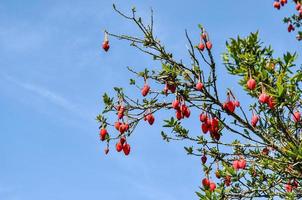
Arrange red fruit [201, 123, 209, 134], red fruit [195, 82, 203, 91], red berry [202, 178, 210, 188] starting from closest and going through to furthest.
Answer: red fruit [195, 82, 203, 91], red fruit [201, 123, 209, 134], red berry [202, 178, 210, 188]

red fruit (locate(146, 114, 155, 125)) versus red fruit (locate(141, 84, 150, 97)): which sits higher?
red fruit (locate(141, 84, 150, 97))

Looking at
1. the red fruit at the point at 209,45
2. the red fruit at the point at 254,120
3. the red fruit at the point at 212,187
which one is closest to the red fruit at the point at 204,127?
the red fruit at the point at 254,120

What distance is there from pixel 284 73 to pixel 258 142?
974 mm

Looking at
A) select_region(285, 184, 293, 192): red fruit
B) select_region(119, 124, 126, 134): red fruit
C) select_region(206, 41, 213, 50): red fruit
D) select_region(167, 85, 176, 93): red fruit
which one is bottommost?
select_region(285, 184, 293, 192): red fruit

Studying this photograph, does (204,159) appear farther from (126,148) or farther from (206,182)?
(126,148)

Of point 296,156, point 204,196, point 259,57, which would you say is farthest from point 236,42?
point 204,196

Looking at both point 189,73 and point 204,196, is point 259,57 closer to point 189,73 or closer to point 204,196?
point 189,73

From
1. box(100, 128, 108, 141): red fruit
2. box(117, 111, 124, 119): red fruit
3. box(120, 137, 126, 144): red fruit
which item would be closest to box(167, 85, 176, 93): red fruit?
box(117, 111, 124, 119): red fruit

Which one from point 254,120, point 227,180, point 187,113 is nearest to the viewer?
point 187,113

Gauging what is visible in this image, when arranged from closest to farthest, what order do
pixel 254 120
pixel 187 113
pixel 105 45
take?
pixel 187 113 < pixel 254 120 < pixel 105 45

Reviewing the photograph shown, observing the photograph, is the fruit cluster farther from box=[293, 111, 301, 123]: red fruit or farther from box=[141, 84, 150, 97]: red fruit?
box=[293, 111, 301, 123]: red fruit

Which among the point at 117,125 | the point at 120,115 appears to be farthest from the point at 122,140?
the point at 120,115

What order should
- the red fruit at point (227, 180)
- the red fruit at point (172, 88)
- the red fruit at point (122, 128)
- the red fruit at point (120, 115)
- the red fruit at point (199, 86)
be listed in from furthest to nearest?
1. the red fruit at point (227, 180)
2. the red fruit at point (120, 115)
3. the red fruit at point (122, 128)
4. the red fruit at point (172, 88)
5. the red fruit at point (199, 86)

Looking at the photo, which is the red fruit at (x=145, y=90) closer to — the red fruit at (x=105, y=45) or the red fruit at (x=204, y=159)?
the red fruit at (x=105, y=45)
